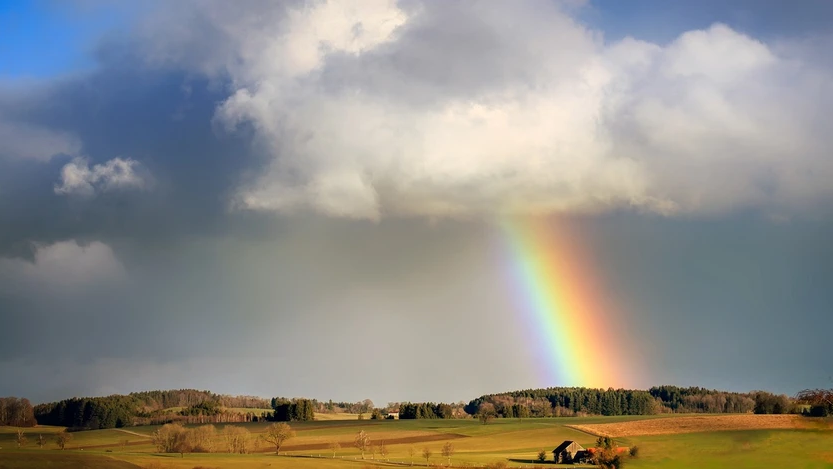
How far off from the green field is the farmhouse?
5.32 metres

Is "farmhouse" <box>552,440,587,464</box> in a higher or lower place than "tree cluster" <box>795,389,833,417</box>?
lower

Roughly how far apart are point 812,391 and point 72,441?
579 feet

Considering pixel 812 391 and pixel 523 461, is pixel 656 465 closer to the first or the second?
pixel 812 391

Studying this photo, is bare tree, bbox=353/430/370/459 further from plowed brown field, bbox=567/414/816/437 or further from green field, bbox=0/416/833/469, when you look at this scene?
plowed brown field, bbox=567/414/816/437

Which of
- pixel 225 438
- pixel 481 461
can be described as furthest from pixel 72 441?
pixel 481 461

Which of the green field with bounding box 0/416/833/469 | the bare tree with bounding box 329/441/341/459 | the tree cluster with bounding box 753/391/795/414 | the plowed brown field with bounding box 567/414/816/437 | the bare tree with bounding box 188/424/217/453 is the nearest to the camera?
the green field with bounding box 0/416/833/469

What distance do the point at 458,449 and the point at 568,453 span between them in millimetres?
26545

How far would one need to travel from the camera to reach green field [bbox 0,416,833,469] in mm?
38969

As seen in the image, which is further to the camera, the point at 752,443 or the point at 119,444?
the point at 119,444

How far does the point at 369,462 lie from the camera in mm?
121000

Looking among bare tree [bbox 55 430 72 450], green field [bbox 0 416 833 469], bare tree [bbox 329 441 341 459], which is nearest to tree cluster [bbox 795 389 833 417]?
green field [bbox 0 416 833 469]

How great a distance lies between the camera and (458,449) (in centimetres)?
15575

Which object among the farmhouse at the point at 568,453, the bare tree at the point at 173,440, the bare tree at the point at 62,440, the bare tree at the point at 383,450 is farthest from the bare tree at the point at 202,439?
the farmhouse at the point at 568,453

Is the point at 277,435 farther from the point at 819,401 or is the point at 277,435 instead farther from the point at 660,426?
the point at 819,401
